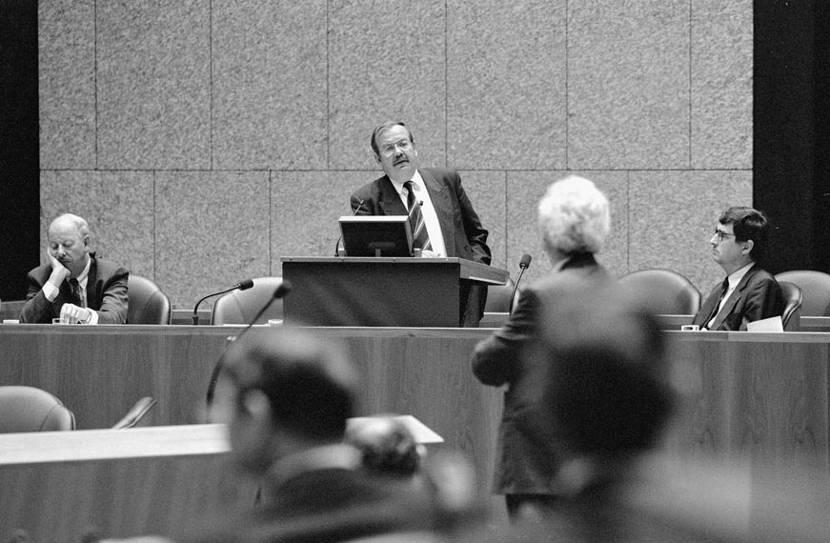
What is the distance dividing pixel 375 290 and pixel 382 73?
3661mm

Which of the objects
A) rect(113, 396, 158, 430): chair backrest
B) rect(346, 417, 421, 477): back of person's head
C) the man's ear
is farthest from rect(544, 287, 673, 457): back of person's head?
rect(113, 396, 158, 430): chair backrest

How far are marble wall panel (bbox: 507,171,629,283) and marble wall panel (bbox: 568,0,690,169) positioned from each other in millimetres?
128

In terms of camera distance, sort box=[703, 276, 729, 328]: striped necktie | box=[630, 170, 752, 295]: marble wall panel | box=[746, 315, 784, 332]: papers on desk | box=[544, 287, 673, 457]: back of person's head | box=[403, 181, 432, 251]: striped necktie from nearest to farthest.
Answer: box=[544, 287, 673, 457]: back of person's head, box=[746, 315, 784, 332]: papers on desk, box=[703, 276, 729, 328]: striped necktie, box=[403, 181, 432, 251]: striped necktie, box=[630, 170, 752, 295]: marble wall panel

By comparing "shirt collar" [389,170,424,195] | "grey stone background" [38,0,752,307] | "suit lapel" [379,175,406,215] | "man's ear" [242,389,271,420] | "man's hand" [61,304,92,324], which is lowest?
"man's hand" [61,304,92,324]

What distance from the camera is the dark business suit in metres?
5.54

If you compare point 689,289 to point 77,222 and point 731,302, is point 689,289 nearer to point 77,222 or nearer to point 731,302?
point 731,302

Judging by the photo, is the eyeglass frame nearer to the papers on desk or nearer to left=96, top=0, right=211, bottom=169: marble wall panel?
the papers on desk

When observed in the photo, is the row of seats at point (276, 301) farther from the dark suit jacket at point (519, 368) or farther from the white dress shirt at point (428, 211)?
the dark suit jacket at point (519, 368)

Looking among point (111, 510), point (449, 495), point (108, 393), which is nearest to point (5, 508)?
point (111, 510)

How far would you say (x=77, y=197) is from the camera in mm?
8047

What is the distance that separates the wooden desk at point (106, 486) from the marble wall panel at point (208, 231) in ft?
17.3

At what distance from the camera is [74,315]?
532cm

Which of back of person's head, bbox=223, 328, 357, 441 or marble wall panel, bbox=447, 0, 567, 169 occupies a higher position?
marble wall panel, bbox=447, 0, 567, 169

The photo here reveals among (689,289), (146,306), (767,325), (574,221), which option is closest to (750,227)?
(767,325)
